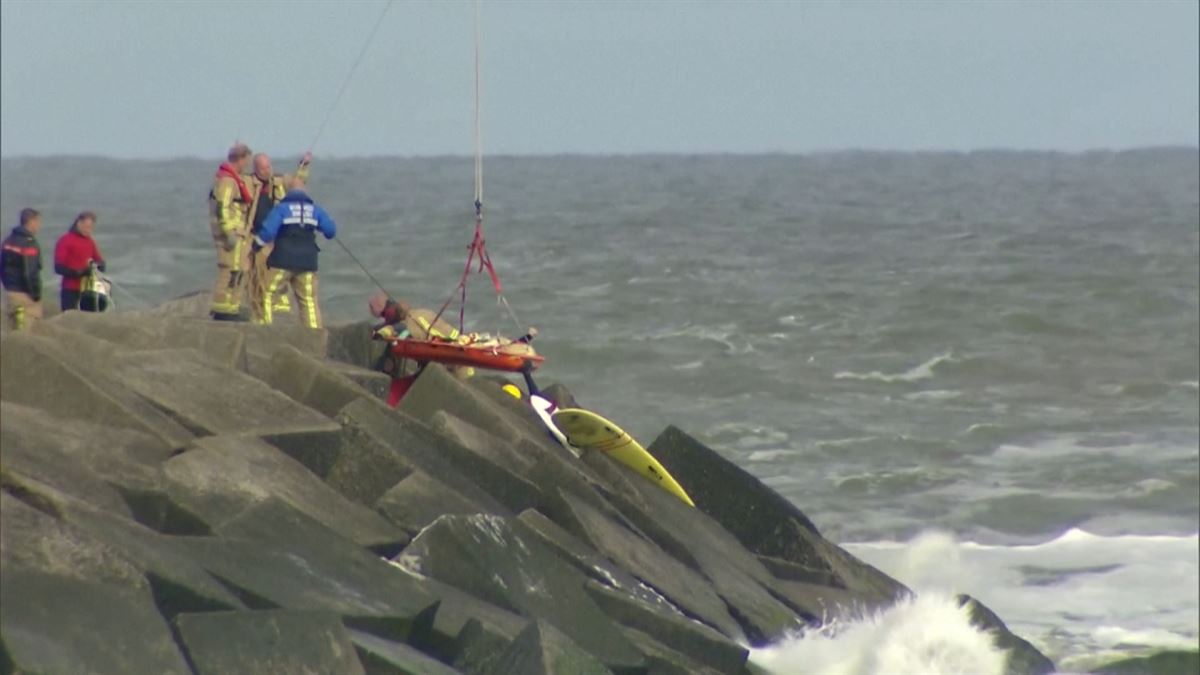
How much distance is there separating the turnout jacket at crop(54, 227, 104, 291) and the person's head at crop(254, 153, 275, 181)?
1.21m

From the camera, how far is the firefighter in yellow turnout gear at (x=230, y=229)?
43.1 ft

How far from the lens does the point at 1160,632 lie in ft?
42.9

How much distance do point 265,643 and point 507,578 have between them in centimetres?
160

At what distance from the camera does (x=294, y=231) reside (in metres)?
13.0

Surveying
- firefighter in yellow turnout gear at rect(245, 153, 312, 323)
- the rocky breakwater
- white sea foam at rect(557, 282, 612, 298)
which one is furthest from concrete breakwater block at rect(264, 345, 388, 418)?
white sea foam at rect(557, 282, 612, 298)

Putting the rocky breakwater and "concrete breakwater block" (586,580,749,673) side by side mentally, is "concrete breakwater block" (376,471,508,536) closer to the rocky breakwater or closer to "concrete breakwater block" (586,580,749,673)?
the rocky breakwater

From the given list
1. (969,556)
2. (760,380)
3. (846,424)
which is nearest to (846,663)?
(969,556)

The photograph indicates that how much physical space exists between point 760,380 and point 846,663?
1425 centimetres

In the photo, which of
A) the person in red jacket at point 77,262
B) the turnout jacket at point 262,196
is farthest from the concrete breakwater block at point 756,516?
the person in red jacket at point 77,262

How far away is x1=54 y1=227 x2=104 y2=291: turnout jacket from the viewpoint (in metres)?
13.6

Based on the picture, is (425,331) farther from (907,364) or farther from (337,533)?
(907,364)

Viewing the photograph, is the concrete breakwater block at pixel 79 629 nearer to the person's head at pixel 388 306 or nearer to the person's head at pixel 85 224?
the person's head at pixel 388 306

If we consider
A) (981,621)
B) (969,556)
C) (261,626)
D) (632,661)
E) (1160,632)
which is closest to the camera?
(261,626)

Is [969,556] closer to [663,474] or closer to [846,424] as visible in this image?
[663,474]
